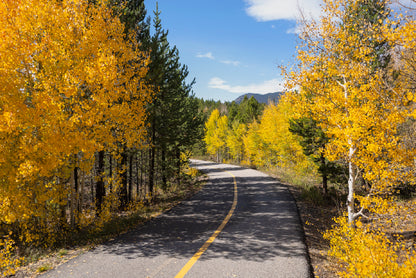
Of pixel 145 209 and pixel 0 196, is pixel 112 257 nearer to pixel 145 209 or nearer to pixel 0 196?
pixel 0 196

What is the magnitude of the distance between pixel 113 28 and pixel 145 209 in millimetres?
7449

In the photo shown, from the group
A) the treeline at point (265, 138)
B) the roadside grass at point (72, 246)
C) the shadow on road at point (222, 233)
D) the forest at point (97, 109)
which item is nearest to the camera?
the roadside grass at point (72, 246)

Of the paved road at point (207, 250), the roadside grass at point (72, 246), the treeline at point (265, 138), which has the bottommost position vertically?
the roadside grass at point (72, 246)

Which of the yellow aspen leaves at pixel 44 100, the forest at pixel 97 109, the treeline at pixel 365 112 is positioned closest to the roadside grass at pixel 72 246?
the forest at pixel 97 109

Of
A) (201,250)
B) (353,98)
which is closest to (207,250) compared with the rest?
(201,250)

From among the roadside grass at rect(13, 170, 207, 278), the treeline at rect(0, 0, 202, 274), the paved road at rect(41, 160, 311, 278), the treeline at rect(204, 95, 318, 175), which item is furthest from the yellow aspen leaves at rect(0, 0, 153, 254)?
the treeline at rect(204, 95, 318, 175)

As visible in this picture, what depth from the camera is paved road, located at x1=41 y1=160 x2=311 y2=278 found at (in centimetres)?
468

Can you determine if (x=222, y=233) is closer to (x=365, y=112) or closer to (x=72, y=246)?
(x=72, y=246)

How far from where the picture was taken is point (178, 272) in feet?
15.0

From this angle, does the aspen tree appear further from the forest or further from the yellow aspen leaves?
the yellow aspen leaves

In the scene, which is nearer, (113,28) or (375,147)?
(375,147)

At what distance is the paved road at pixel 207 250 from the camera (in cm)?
468

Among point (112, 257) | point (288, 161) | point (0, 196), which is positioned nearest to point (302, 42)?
point (112, 257)

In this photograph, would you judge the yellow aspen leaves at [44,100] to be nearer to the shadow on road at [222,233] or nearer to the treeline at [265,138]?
the shadow on road at [222,233]
